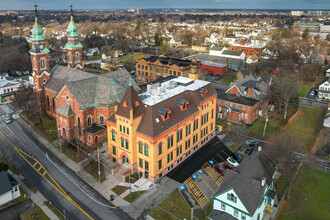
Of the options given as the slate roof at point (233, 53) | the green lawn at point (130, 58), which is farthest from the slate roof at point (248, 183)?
the green lawn at point (130, 58)

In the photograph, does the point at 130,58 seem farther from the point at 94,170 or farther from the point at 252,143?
the point at 94,170

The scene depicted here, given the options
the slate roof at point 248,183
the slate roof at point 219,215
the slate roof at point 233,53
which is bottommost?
the slate roof at point 219,215

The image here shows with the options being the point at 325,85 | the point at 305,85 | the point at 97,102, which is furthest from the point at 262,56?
the point at 97,102

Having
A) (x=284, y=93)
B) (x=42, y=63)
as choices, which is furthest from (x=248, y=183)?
(x=42, y=63)

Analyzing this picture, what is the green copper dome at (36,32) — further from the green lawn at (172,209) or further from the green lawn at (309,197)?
the green lawn at (309,197)

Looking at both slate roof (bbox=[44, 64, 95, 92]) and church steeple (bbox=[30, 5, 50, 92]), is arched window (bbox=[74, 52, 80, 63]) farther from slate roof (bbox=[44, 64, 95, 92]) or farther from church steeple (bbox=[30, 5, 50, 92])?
church steeple (bbox=[30, 5, 50, 92])
